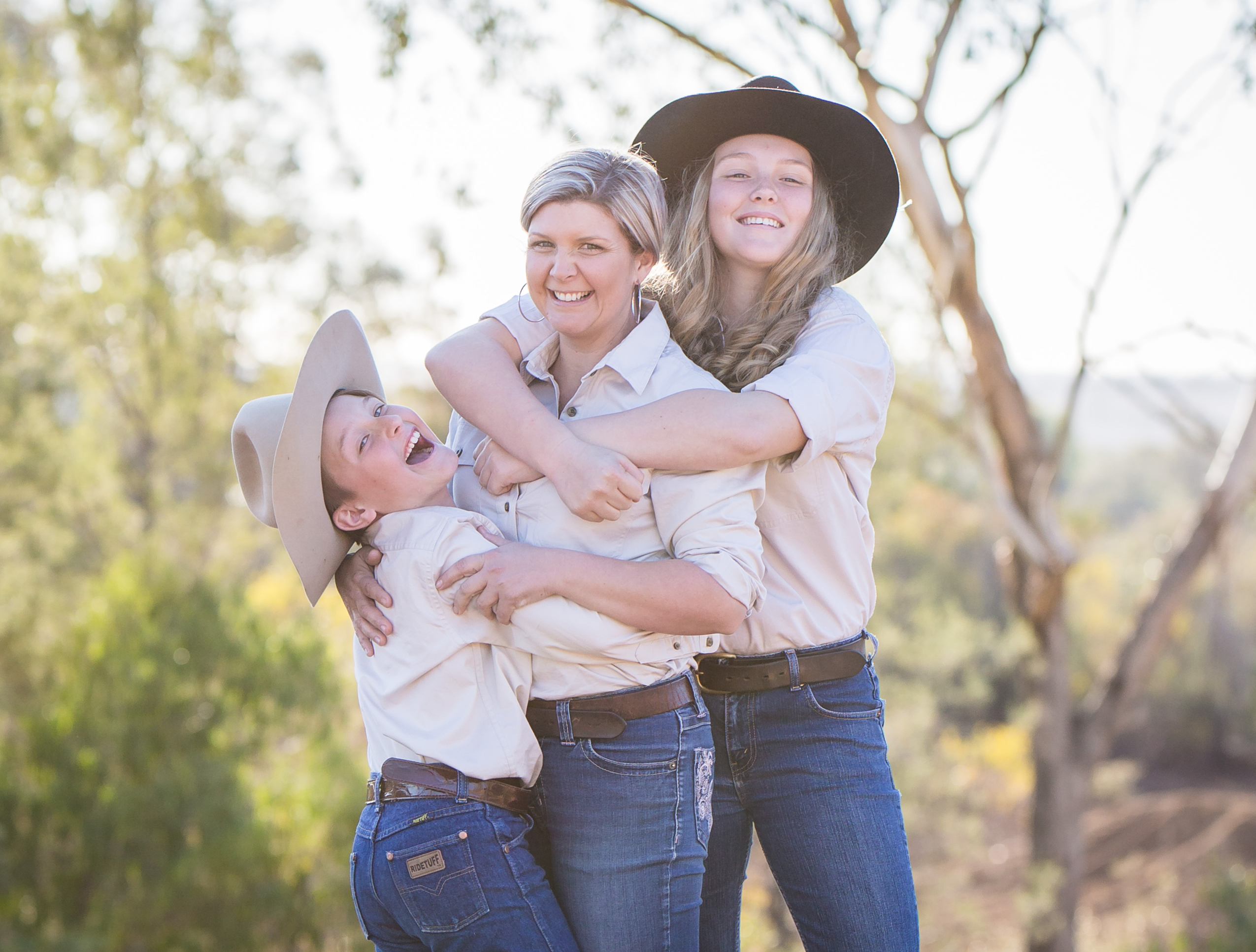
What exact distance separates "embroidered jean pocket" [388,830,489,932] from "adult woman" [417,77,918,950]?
→ 1.81 ft

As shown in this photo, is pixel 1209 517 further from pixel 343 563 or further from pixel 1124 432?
pixel 1124 432

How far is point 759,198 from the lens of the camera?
2057 mm

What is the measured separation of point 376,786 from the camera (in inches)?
64.3

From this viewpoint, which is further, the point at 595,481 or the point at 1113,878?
the point at 1113,878

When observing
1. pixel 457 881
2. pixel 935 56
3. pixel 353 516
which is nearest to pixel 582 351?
pixel 353 516

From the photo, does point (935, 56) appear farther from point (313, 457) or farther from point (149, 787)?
point (149, 787)

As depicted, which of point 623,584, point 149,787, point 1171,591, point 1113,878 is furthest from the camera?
point 1113,878

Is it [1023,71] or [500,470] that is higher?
[1023,71]

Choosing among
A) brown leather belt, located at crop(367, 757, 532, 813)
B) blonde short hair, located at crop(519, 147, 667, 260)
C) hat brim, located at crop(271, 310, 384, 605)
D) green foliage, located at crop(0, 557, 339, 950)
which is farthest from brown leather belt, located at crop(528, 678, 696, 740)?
green foliage, located at crop(0, 557, 339, 950)

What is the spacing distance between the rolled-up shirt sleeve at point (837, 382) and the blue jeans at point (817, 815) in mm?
429

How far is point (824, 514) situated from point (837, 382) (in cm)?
28

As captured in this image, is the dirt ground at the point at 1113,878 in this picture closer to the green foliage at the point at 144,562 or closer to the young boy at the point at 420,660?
the green foliage at the point at 144,562

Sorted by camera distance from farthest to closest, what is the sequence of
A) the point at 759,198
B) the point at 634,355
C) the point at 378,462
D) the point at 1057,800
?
the point at 1057,800
the point at 759,198
the point at 634,355
the point at 378,462

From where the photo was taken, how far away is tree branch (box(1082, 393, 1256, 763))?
6.50 m
